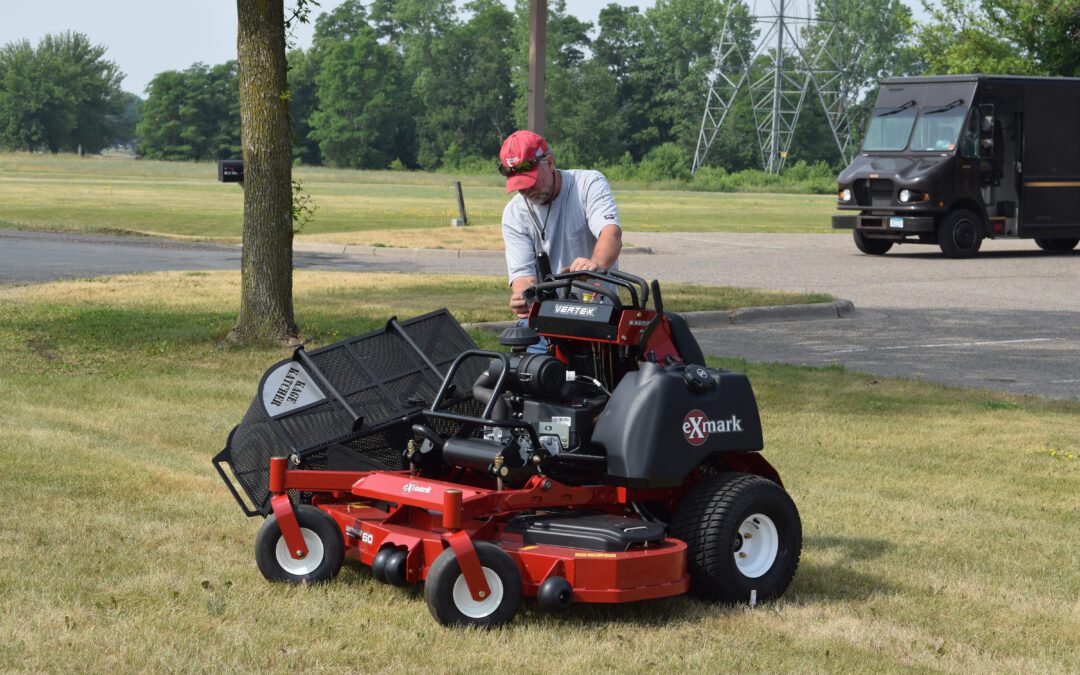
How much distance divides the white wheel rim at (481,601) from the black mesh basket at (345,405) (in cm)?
98

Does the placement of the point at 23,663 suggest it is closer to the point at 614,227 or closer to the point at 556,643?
the point at 556,643

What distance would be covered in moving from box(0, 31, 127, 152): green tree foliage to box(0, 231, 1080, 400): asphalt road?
386 ft

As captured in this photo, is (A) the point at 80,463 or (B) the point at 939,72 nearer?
(A) the point at 80,463

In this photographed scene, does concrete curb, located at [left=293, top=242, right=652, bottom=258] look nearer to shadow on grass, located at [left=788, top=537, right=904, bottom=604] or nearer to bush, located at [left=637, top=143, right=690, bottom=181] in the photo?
shadow on grass, located at [left=788, top=537, right=904, bottom=604]

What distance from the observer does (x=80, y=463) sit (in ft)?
24.9

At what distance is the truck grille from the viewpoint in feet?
82.3

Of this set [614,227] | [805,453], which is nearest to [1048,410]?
[805,453]

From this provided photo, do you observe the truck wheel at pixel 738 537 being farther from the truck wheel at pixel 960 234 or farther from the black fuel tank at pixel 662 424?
the truck wheel at pixel 960 234

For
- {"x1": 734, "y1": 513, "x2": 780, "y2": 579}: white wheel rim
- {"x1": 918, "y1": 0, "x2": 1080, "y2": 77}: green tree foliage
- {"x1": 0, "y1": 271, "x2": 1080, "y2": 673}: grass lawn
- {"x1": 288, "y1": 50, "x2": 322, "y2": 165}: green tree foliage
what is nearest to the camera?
{"x1": 0, "y1": 271, "x2": 1080, "y2": 673}: grass lawn

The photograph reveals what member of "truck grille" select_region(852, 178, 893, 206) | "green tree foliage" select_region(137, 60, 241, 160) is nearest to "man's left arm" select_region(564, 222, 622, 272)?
"truck grille" select_region(852, 178, 893, 206)

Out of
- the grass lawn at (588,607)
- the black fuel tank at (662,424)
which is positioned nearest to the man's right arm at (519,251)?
the black fuel tank at (662,424)

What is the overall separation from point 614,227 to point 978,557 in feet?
7.03

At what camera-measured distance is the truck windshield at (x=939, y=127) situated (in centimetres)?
2480

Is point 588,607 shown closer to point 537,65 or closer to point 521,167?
point 521,167
